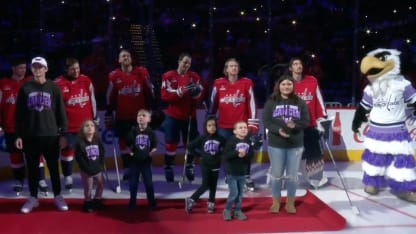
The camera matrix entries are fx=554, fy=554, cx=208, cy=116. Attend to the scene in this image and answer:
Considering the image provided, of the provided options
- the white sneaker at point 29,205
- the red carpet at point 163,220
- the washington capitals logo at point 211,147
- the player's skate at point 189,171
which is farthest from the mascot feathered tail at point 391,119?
the white sneaker at point 29,205

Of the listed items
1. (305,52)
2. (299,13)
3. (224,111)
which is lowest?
(224,111)

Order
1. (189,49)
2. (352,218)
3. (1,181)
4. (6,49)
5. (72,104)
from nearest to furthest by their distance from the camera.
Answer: (352,218) < (72,104) < (1,181) < (6,49) < (189,49)

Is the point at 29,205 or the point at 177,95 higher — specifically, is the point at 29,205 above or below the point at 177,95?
below

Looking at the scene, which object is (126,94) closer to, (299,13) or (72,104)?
(72,104)

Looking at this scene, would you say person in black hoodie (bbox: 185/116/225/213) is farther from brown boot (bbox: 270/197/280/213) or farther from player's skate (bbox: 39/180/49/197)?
player's skate (bbox: 39/180/49/197)

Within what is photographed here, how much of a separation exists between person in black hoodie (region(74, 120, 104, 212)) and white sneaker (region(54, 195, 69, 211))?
0.60 ft

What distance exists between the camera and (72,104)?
588cm

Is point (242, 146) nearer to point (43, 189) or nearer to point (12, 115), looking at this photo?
point (43, 189)

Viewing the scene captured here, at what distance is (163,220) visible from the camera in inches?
193

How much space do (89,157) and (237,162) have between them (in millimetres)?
1389

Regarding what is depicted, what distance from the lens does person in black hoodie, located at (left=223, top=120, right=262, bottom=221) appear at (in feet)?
16.0

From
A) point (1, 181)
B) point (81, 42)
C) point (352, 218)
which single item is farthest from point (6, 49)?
point (352, 218)

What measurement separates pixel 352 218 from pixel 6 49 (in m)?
6.21

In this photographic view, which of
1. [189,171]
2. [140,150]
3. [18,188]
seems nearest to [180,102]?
[189,171]
